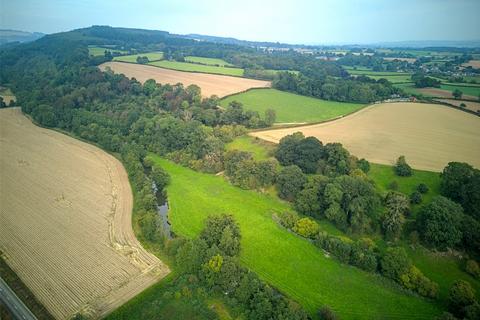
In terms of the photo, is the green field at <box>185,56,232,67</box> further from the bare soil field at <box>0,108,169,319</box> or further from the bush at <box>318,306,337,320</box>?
the bush at <box>318,306,337,320</box>

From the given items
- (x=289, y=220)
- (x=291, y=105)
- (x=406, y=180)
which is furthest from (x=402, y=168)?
(x=291, y=105)

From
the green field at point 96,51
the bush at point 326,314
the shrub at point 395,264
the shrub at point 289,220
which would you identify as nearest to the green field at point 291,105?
the shrub at point 289,220

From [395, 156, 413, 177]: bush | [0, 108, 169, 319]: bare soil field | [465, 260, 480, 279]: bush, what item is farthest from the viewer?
[395, 156, 413, 177]: bush

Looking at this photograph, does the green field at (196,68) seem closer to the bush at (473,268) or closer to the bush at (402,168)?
the bush at (402,168)

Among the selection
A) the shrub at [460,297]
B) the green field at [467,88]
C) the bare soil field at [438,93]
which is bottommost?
the shrub at [460,297]

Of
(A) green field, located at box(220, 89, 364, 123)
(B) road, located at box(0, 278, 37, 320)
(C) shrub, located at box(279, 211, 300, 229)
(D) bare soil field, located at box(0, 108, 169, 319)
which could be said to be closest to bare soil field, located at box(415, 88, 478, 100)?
(A) green field, located at box(220, 89, 364, 123)

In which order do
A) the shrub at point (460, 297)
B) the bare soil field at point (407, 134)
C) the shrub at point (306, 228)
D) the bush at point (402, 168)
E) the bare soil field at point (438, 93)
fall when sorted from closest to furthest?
the shrub at point (460, 297), the shrub at point (306, 228), the bush at point (402, 168), the bare soil field at point (407, 134), the bare soil field at point (438, 93)

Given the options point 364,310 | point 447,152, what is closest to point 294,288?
point 364,310
